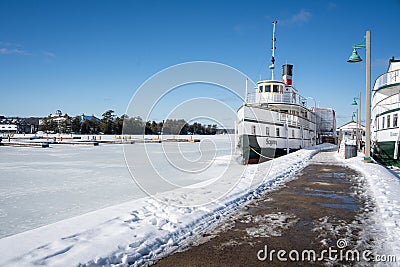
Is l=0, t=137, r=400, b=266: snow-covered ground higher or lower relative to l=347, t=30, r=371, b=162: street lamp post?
lower

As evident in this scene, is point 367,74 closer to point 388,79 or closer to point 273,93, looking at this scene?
point 388,79

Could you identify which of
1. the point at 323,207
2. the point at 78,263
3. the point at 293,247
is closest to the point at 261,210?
the point at 323,207

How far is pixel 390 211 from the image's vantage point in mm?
4605

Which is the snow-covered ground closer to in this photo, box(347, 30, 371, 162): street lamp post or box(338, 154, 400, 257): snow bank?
box(338, 154, 400, 257): snow bank

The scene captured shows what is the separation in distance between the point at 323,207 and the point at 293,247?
215cm

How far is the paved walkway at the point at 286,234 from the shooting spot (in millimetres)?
3040

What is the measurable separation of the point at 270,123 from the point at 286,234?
13987 mm

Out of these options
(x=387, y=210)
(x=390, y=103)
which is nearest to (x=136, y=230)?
(x=387, y=210)

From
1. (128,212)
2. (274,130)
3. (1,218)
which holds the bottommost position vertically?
(1,218)

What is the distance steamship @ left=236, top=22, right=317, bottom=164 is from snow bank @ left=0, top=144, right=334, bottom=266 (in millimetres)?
10543

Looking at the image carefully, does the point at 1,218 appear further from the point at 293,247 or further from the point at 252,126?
the point at 252,126

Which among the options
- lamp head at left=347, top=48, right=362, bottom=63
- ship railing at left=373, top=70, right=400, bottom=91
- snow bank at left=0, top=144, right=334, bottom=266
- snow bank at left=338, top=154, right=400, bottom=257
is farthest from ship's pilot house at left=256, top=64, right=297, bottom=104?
snow bank at left=0, top=144, right=334, bottom=266

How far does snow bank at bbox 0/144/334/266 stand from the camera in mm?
2889

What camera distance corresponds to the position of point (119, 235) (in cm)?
353
